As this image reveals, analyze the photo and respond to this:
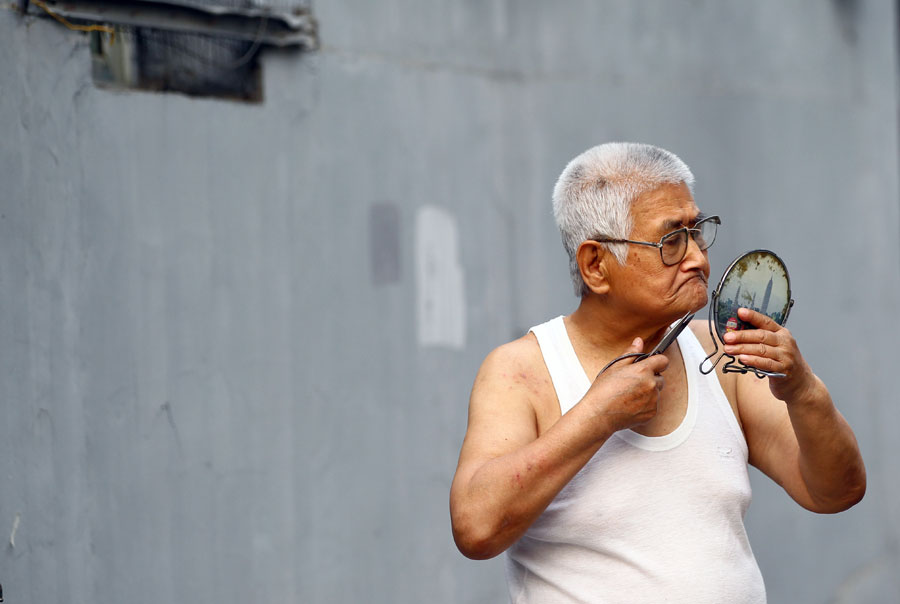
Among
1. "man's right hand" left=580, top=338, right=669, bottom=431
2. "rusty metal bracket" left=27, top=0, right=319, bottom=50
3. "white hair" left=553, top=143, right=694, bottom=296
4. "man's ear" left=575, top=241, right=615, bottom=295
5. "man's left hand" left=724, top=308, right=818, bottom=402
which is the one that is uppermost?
"rusty metal bracket" left=27, top=0, right=319, bottom=50

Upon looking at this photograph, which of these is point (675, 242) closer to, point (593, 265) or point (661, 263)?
point (661, 263)

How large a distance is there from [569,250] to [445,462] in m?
1.82

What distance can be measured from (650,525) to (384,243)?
1.97 metres

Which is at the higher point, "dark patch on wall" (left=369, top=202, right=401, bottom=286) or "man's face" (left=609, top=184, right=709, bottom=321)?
"dark patch on wall" (left=369, top=202, right=401, bottom=286)

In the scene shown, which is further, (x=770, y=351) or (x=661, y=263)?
(x=661, y=263)

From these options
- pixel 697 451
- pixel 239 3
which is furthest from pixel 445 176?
pixel 697 451

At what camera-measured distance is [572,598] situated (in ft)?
6.41

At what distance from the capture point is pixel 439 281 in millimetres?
3807

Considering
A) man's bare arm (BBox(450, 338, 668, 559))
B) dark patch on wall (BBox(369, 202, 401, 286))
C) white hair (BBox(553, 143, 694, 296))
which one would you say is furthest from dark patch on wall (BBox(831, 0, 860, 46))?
man's bare arm (BBox(450, 338, 668, 559))

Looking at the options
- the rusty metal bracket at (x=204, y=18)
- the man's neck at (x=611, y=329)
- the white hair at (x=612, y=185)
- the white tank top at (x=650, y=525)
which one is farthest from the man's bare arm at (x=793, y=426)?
the rusty metal bracket at (x=204, y=18)

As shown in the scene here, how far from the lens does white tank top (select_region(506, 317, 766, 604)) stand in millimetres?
1933

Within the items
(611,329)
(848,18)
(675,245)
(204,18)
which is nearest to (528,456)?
(611,329)

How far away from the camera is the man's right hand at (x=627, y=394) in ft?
6.00

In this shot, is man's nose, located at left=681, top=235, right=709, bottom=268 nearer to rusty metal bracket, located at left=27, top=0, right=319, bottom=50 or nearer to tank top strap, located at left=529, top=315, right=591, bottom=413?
tank top strap, located at left=529, top=315, right=591, bottom=413
